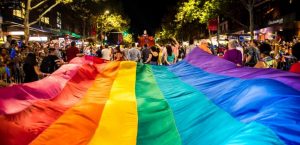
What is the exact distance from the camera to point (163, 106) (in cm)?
627

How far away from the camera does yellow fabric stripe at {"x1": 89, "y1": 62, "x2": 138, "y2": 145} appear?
4754 mm

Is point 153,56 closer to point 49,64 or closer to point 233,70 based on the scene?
point 49,64

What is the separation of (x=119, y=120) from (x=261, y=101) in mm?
1972

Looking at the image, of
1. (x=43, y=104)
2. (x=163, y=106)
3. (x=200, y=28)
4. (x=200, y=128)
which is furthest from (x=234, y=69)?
(x=200, y=28)

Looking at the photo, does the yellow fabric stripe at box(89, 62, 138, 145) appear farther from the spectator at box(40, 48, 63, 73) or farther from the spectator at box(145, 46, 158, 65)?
the spectator at box(145, 46, 158, 65)

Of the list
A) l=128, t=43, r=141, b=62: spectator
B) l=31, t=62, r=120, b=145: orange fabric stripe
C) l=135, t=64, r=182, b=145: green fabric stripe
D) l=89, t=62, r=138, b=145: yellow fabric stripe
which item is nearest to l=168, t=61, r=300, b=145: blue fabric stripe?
l=135, t=64, r=182, b=145: green fabric stripe

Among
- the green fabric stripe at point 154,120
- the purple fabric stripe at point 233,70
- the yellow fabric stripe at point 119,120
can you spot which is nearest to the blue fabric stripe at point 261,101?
the purple fabric stripe at point 233,70

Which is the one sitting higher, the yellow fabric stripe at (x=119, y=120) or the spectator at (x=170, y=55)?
the spectator at (x=170, y=55)

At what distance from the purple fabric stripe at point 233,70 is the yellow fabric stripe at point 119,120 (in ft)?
6.50

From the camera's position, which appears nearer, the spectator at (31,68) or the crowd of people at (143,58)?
the crowd of people at (143,58)

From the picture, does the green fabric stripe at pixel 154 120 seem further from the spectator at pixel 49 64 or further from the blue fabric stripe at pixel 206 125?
the spectator at pixel 49 64

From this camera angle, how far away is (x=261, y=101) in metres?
4.63

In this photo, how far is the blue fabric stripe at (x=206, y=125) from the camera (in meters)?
3.37

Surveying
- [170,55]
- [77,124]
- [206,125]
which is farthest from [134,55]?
[206,125]
